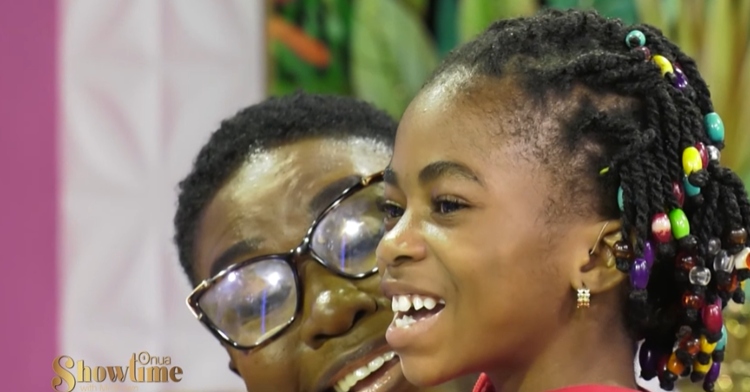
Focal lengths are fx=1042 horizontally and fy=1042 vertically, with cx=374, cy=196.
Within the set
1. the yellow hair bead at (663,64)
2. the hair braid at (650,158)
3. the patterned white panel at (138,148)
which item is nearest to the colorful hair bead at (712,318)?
the hair braid at (650,158)

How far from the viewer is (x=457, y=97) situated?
922 mm

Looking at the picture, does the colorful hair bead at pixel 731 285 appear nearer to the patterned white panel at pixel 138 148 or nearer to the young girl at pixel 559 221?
the young girl at pixel 559 221

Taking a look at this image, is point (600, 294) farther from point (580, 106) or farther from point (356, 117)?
point (356, 117)

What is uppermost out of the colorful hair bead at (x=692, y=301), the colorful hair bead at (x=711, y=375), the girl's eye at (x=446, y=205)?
the girl's eye at (x=446, y=205)

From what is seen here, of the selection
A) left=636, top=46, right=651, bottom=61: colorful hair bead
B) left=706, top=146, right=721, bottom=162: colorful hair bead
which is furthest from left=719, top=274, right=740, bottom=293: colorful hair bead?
left=636, top=46, right=651, bottom=61: colorful hair bead

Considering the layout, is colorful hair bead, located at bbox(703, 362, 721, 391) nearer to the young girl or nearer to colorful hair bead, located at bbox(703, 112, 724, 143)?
the young girl

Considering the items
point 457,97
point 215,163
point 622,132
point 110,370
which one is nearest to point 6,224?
point 110,370

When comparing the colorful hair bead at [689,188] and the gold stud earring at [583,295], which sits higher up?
the colorful hair bead at [689,188]

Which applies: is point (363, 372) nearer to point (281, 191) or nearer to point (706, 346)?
point (281, 191)

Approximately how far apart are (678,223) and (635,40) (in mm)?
178

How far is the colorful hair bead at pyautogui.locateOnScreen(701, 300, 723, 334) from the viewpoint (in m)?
0.91

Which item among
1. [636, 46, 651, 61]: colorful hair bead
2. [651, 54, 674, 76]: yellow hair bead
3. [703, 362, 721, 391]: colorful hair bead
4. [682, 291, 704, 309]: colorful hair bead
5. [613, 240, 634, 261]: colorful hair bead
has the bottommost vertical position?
[703, 362, 721, 391]: colorful hair bead

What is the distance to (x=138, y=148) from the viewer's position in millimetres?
1997

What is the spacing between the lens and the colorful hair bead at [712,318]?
911 mm
